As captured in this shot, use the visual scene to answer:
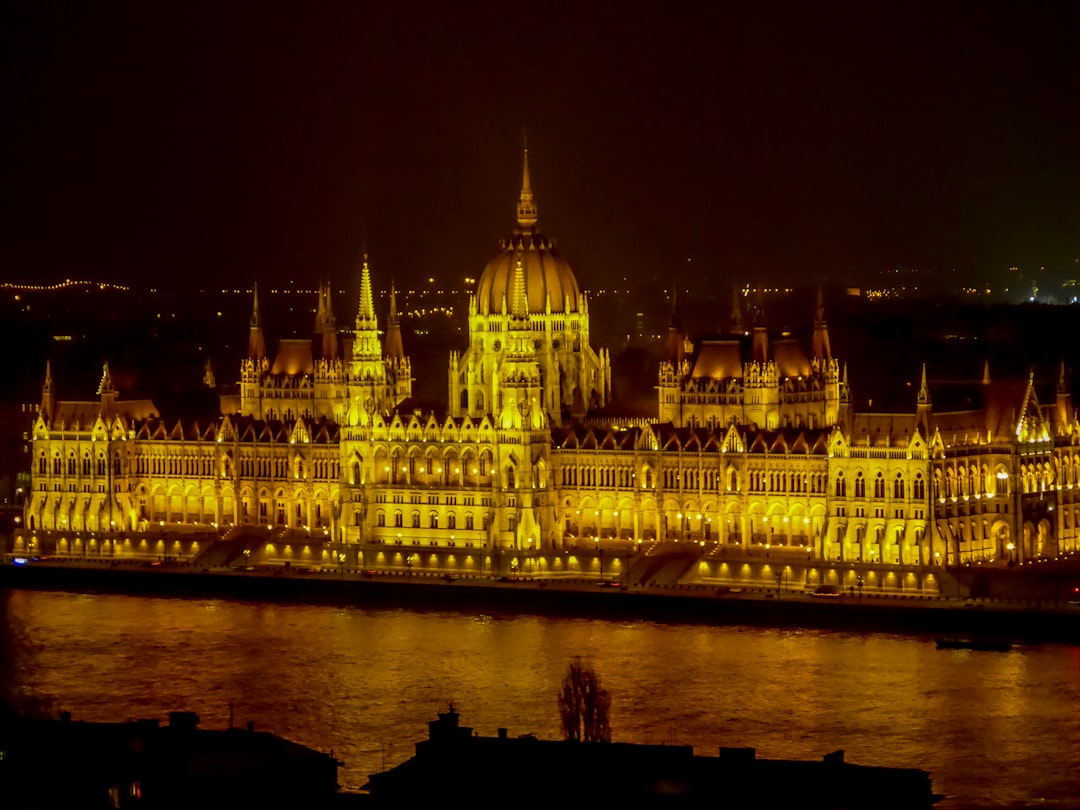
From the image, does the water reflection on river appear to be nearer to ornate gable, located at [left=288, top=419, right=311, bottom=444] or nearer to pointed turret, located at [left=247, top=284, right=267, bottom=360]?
ornate gable, located at [left=288, top=419, right=311, bottom=444]

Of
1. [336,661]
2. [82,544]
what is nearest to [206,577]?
[82,544]

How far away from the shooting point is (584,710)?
68.1 meters

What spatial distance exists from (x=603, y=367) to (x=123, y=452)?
14.3 meters

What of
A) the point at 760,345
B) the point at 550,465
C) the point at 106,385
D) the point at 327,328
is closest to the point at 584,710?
the point at 550,465

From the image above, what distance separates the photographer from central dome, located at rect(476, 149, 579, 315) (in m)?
102

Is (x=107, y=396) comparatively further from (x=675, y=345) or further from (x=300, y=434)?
(x=675, y=345)

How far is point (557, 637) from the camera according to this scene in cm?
8712

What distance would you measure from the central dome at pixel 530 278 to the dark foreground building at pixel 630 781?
46771 mm

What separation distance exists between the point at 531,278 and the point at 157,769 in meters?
49.3

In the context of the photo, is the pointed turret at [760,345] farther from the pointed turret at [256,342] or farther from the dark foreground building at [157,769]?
the dark foreground building at [157,769]

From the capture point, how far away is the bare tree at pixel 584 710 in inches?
2571

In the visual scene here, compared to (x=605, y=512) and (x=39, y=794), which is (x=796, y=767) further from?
(x=605, y=512)

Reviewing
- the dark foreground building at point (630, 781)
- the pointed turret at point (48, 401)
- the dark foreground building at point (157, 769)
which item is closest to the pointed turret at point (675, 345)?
the pointed turret at point (48, 401)

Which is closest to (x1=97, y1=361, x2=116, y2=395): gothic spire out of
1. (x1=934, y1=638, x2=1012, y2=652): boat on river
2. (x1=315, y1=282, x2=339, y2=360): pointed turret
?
(x1=315, y1=282, x2=339, y2=360): pointed turret
